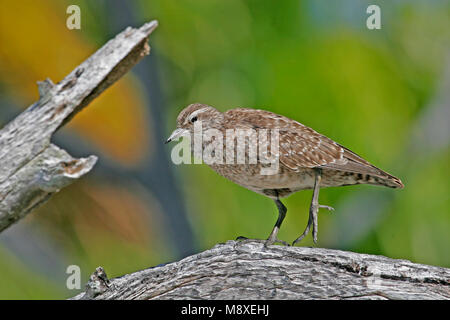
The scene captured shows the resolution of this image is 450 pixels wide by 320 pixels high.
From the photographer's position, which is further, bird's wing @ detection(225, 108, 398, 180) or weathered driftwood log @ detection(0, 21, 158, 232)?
bird's wing @ detection(225, 108, 398, 180)

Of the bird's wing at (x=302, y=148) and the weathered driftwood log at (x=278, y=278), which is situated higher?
the bird's wing at (x=302, y=148)

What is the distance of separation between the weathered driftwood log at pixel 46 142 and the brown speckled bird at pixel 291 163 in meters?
0.76

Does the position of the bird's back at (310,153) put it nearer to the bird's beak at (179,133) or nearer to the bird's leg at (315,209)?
the bird's leg at (315,209)

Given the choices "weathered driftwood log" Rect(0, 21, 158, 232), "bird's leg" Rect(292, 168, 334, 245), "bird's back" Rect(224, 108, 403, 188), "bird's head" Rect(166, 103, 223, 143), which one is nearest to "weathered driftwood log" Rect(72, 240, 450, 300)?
"bird's leg" Rect(292, 168, 334, 245)

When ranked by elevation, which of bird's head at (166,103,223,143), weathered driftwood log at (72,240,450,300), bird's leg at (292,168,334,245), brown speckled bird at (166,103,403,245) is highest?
bird's head at (166,103,223,143)

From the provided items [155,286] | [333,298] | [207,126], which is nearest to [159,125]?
[207,126]

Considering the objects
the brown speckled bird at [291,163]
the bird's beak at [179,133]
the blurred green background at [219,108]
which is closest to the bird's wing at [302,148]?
the brown speckled bird at [291,163]

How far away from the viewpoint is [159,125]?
5988 mm

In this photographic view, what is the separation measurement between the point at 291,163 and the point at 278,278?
2.66 feet

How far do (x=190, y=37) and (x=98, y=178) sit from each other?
168 centimetres

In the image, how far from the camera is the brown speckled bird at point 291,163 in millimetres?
3568

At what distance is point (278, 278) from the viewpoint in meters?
3.03

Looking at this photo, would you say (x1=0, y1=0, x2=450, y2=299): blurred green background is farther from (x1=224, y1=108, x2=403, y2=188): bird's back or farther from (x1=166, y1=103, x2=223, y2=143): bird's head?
(x1=166, y1=103, x2=223, y2=143): bird's head

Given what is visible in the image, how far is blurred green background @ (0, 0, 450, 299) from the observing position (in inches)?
218
